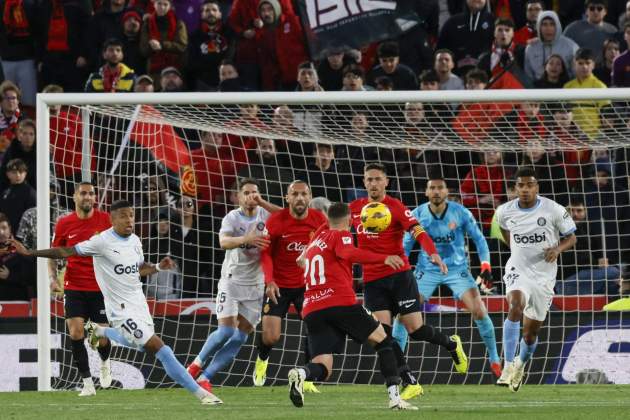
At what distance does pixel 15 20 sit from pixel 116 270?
758 cm

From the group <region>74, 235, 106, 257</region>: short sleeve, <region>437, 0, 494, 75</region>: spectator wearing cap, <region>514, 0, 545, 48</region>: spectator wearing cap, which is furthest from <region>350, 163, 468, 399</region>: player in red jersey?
<region>514, 0, 545, 48</region>: spectator wearing cap

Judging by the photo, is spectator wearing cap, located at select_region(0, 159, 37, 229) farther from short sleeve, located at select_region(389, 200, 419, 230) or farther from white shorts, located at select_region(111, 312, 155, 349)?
short sleeve, located at select_region(389, 200, 419, 230)

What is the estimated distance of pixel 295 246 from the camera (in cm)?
1402

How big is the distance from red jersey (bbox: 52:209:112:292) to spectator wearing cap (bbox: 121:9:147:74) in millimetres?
5294

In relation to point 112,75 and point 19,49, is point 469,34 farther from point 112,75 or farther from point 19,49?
point 19,49

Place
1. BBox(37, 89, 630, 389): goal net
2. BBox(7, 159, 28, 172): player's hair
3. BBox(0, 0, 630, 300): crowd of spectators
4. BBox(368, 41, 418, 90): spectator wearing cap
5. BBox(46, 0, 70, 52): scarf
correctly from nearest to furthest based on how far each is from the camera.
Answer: BBox(37, 89, 630, 389): goal net
BBox(0, 0, 630, 300): crowd of spectators
BBox(7, 159, 28, 172): player's hair
BBox(368, 41, 418, 90): spectator wearing cap
BBox(46, 0, 70, 52): scarf

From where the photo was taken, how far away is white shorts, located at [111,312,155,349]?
40.2 feet

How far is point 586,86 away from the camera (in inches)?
663

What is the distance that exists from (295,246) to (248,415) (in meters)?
3.26

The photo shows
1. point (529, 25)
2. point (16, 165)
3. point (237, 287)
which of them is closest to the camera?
point (237, 287)

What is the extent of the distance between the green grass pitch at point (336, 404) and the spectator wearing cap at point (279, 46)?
5238 mm

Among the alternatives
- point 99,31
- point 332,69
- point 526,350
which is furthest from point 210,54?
point 526,350

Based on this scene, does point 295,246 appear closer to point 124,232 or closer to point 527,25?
point 124,232

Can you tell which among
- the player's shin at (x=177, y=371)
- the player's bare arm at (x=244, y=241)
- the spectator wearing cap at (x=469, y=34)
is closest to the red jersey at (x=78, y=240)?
the player's bare arm at (x=244, y=241)
